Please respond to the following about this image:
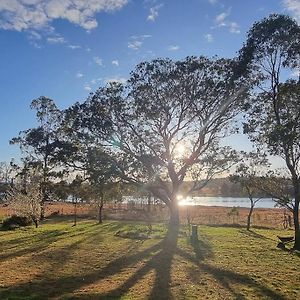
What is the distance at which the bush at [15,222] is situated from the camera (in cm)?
3362

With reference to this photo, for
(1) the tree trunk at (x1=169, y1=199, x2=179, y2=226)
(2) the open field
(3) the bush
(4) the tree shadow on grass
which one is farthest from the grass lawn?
(2) the open field

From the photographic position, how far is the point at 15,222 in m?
34.9

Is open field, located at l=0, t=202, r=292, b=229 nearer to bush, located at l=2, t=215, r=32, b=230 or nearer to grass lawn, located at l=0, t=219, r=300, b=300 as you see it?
bush, located at l=2, t=215, r=32, b=230

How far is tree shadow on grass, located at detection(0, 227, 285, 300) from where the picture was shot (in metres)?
11.5

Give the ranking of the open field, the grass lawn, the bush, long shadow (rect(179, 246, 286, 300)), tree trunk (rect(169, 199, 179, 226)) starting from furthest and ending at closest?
the open field → the bush → tree trunk (rect(169, 199, 179, 226)) → the grass lawn → long shadow (rect(179, 246, 286, 300))

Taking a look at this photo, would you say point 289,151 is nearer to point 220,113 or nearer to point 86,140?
point 220,113

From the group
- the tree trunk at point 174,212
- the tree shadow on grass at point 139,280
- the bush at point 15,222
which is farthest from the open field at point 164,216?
the tree shadow on grass at point 139,280

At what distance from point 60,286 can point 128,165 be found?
54.9ft

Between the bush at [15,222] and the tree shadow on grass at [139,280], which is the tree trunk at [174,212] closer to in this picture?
the tree shadow on grass at [139,280]

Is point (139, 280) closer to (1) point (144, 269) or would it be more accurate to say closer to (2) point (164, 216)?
(1) point (144, 269)

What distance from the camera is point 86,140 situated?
29.2 m

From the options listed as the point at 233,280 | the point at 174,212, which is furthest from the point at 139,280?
the point at 174,212

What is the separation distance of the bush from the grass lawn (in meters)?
10.1

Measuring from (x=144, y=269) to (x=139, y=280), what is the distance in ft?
6.75
